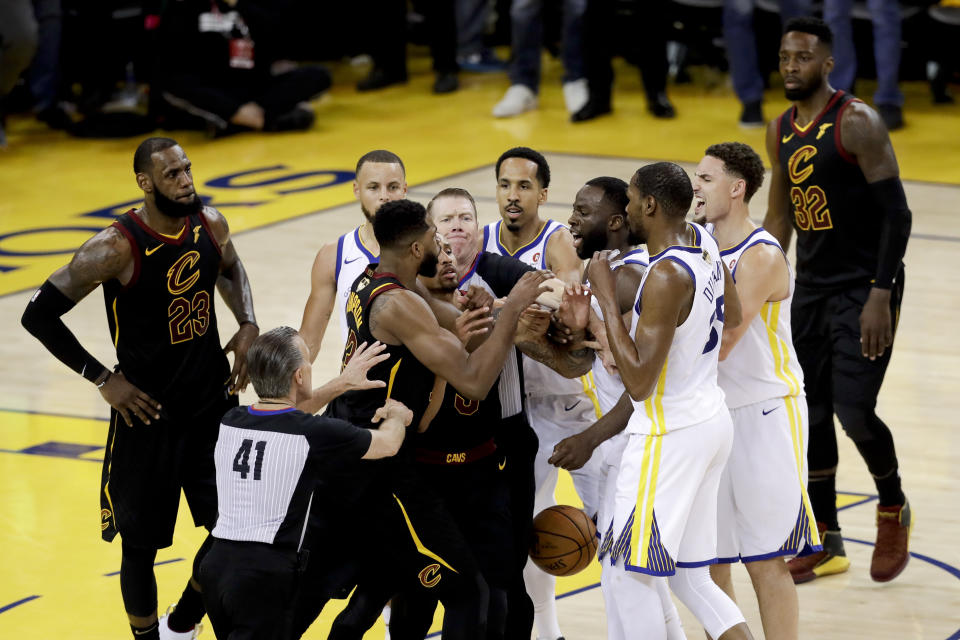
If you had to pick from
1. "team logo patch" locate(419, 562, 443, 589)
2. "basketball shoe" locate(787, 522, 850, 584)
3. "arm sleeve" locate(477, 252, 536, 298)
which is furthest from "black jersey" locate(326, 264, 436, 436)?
"basketball shoe" locate(787, 522, 850, 584)

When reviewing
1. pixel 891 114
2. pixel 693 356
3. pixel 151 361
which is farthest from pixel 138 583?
pixel 891 114

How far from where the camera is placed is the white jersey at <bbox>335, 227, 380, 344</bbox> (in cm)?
586

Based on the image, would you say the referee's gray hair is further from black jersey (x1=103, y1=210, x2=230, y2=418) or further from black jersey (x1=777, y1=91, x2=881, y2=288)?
black jersey (x1=777, y1=91, x2=881, y2=288)

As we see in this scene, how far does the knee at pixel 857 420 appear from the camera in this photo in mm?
6102

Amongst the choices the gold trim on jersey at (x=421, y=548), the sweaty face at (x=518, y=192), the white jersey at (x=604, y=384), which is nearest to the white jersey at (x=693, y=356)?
the white jersey at (x=604, y=384)

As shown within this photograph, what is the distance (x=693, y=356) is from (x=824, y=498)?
182 cm

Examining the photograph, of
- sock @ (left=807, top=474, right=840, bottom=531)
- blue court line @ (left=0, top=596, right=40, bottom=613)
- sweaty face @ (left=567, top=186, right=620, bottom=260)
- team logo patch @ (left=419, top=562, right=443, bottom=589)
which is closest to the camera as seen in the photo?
team logo patch @ (left=419, top=562, right=443, bottom=589)

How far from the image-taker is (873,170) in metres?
6.00

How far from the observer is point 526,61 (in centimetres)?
1533

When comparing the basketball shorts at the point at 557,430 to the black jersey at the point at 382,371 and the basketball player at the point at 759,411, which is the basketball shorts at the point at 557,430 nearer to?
the basketball player at the point at 759,411

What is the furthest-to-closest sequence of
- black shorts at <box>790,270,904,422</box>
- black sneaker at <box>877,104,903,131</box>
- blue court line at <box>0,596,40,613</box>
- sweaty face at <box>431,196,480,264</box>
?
black sneaker at <box>877,104,903,131</box> < black shorts at <box>790,270,904,422</box> < blue court line at <box>0,596,40,613</box> < sweaty face at <box>431,196,480,264</box>

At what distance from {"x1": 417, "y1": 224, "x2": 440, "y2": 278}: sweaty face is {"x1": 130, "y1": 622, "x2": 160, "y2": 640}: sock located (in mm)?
1728

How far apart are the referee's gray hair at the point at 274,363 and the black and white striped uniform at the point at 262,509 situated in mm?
75

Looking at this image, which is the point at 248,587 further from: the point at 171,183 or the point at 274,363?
the point at 171,183
